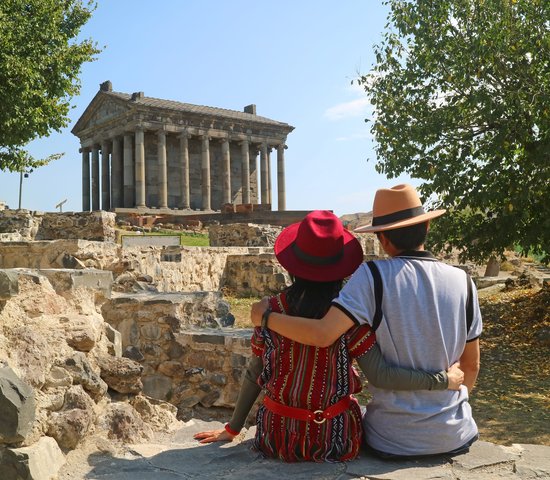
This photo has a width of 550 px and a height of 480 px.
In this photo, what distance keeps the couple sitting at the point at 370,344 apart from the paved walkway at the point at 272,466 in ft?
0.18

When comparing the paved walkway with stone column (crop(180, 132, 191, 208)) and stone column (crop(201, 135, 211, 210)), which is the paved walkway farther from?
stone column (crop(201, 135, 211, 210))

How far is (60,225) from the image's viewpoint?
1594 centimetres

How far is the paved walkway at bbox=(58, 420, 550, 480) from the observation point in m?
2.25

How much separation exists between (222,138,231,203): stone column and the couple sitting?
45.0 metres

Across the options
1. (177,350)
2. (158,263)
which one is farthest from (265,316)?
(158,263)

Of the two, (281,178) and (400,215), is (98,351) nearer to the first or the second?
(400,215)

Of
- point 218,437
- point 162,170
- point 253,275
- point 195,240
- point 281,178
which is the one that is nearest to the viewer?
point 218,437

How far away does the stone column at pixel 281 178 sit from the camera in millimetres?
50188

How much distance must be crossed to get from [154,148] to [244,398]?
45.2 meters

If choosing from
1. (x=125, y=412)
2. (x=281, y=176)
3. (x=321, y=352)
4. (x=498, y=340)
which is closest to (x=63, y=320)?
(x=125, y=412)

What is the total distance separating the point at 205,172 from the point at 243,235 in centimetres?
2720

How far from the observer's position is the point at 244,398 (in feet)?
8.75

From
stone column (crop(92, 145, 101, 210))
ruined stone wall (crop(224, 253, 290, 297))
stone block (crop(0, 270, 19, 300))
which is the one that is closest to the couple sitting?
stone block (crop(0, 270, 19, 300))

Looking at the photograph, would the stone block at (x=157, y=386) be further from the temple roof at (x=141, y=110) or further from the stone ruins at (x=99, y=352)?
the temple roof at (x=141, y=110)
